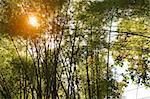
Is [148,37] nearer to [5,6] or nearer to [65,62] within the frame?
[65,62]

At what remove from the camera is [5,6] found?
8.61 m

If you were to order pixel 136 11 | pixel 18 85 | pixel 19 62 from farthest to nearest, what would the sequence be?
pixel 18 85 < pixel 19 62 < pixel 136 11

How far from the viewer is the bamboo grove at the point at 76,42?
27.0 ft

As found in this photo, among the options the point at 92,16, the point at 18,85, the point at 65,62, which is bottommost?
the point at 18,85

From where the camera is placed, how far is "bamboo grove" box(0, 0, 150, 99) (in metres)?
8.23

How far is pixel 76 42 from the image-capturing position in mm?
9344

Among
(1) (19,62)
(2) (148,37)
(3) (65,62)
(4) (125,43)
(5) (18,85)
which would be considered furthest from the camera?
(5) (18,85)

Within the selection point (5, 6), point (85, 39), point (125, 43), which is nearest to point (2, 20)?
point (5, 6)

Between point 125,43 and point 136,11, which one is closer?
point 136,11

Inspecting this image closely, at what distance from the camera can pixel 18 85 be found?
11.6 meters

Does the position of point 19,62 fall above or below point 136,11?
below

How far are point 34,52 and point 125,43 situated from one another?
2274 millimetres

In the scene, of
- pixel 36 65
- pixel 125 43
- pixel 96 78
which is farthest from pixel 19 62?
pixel 125 43

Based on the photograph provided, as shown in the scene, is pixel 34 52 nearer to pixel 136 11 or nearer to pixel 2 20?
pixel 2 20
